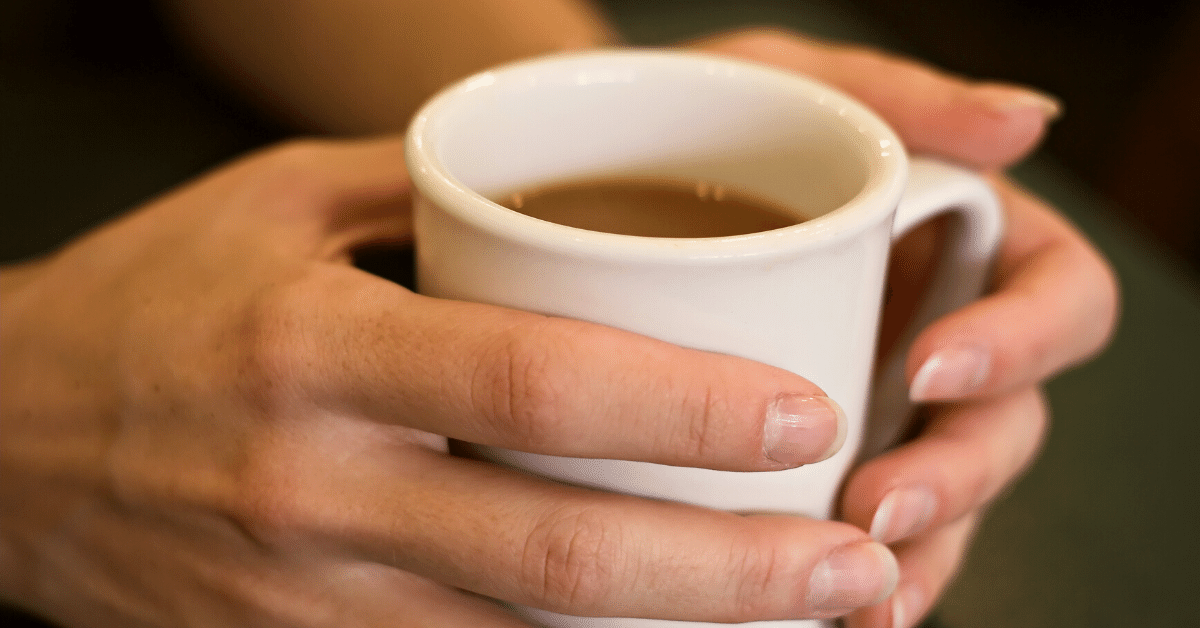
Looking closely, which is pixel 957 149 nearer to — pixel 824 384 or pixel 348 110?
pixel 824 384

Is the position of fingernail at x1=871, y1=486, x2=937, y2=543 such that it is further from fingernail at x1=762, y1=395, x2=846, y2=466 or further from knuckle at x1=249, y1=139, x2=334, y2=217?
knuckle at x1=249, y1=139, x2=334, y2=217

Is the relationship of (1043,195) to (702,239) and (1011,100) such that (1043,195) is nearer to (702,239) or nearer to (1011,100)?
(1011,100)

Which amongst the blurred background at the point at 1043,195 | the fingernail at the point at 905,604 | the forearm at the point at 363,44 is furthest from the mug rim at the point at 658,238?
the forearm at the point at 363,44

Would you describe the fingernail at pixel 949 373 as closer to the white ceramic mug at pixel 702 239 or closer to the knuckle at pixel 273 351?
the white ceramic mug at pixel 702 239

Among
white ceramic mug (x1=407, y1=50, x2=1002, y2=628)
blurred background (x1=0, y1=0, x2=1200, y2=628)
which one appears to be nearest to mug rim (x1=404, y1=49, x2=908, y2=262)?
white ceramic mug (x1=407, y1=50, x2=1002, y2=628)

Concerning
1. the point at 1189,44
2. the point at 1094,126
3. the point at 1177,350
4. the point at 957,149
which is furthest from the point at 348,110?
the point at 1094,126
